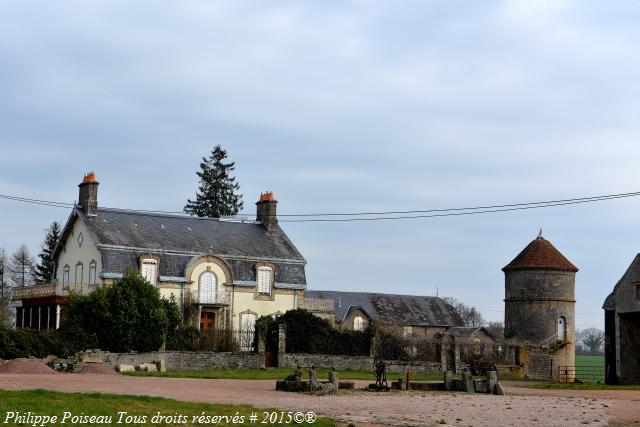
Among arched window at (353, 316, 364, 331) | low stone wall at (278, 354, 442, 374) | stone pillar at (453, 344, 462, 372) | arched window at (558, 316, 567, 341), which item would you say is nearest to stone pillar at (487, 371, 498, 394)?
low stone wall at (278, 354, 442, 374)

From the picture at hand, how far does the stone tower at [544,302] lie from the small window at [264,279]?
48.3ft

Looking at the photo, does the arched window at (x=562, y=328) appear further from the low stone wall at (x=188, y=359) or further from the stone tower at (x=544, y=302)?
the low stone wall at (x=188, y=359)

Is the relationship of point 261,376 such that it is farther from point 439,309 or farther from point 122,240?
point 439,309

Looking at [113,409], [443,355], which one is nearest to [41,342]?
[443,355]

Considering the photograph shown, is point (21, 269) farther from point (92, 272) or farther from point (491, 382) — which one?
point (491, 382)

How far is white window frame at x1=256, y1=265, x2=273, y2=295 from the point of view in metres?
58.3

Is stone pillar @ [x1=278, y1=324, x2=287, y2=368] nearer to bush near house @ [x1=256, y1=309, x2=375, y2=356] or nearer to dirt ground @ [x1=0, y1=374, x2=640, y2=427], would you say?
bush near house @ [x1=256, y1=309, x2=375, y2=356]

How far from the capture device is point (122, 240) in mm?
54688

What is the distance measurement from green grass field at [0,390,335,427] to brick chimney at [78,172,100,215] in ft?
112

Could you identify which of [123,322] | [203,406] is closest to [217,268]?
[123,322]

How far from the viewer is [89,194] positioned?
184ft

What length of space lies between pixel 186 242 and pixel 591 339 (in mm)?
141429

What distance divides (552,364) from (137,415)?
41494mm

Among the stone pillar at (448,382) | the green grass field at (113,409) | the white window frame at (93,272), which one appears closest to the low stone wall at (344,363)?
the white window frame at (93,272)
